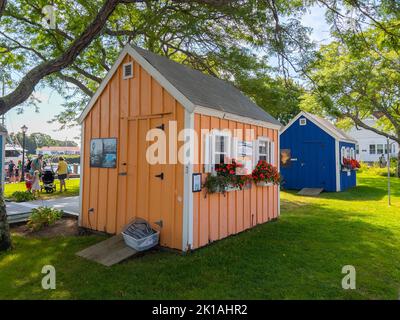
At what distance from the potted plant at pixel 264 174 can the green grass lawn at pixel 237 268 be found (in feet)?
3.90

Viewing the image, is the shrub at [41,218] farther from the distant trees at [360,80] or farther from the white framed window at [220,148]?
the distant trees at [360,80]

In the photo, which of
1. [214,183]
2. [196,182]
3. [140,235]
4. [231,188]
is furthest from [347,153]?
[140,235]

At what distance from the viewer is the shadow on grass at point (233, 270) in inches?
150

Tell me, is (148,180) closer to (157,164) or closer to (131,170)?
(157,164)

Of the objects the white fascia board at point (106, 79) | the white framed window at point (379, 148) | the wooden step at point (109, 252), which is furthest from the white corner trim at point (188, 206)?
the white framed window at point (379, 148)

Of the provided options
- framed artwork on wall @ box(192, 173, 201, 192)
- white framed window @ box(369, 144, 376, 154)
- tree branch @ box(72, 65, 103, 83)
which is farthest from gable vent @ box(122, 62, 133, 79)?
white framed window @ box(369, 144, 376, 154)

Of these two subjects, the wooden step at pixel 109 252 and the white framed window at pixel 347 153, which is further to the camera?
the white framed window at pixel 347 153

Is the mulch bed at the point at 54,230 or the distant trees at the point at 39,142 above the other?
the distant trees at the point at 39,142

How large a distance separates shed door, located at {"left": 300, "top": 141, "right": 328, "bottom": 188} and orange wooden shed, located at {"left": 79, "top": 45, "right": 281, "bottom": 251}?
8.80m

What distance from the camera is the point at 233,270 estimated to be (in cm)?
454

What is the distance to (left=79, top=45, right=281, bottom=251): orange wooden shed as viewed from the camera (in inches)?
213

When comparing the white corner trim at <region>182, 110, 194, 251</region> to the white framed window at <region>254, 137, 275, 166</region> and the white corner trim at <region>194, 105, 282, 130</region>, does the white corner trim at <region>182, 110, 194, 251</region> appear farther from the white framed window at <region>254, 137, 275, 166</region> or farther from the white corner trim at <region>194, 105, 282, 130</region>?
the white framed window at <region>254, 137, 275, 166</region>

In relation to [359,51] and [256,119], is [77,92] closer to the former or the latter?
[256,119]

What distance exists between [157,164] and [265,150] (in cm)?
359
